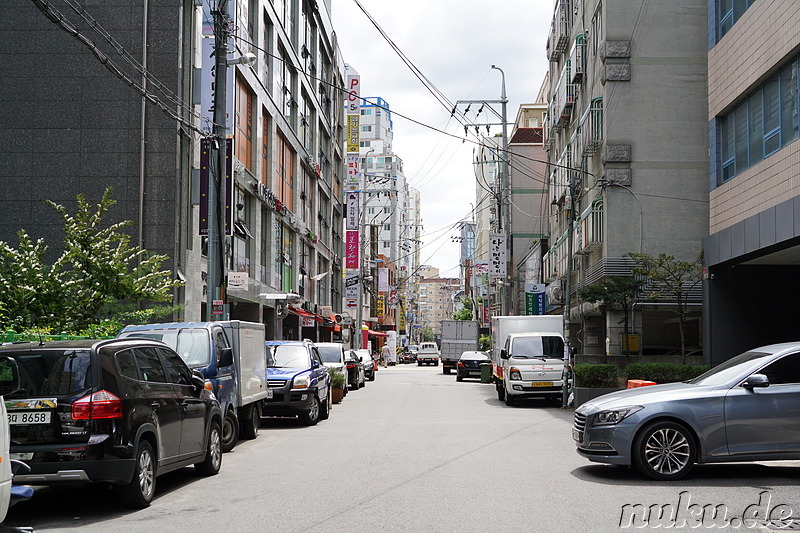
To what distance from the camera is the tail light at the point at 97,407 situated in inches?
341

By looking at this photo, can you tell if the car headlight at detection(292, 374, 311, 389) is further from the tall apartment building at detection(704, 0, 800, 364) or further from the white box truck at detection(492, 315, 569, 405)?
the tall apartment building at detection(704, 0, 800, 364)

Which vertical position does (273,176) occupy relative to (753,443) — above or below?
above

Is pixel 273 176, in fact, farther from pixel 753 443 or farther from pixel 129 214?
pixel 753 443

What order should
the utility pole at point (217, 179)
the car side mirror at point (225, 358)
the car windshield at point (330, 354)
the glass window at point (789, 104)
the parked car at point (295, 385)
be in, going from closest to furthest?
the car side mirror at point (225, 358) → the glass window at point (789, 104) → the parked car at point (295, 385) → the utility pole at point (217, 179) → the car windshield at point (330, 354)

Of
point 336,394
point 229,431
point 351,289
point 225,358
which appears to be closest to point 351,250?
point 351,289

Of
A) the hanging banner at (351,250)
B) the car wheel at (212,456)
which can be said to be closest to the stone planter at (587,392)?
the car wheel at (212,456)

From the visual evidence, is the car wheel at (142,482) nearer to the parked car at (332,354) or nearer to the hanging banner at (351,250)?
the parked car at (332,354)

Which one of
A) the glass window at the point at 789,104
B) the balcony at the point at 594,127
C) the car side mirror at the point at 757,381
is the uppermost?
the balcony at the point at 594,127

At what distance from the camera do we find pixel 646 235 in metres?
30.9

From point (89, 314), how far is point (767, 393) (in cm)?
1294

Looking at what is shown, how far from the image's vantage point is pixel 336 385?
91.3ft

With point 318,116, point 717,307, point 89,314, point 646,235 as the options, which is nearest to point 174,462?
point 89,314

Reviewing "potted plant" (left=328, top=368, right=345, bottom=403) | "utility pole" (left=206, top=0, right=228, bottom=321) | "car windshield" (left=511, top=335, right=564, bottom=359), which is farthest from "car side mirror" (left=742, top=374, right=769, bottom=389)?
"potted plant" (left=328, top=368, right=345, bottom=403)

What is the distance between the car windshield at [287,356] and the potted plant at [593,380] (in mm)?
7675
